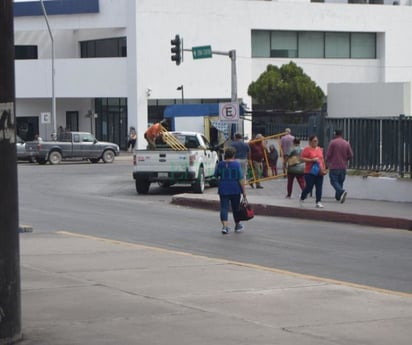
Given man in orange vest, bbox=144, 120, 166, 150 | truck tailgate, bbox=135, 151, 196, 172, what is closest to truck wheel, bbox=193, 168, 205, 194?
truck tailgate, bbox=135, 151, 196, 172

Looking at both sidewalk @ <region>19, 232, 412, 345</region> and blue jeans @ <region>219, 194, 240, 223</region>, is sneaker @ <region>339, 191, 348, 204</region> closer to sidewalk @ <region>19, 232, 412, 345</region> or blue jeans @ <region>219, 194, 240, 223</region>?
blue jeans @ <region>219, 194, 240, 223</region>

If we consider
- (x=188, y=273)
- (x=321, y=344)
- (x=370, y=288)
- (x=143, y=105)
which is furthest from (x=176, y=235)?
(x=143, y=105)

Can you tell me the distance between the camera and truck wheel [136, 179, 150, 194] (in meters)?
30.1

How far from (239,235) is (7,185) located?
34.1 feet

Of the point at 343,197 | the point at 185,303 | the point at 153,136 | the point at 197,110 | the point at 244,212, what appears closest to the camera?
the point at 185,303

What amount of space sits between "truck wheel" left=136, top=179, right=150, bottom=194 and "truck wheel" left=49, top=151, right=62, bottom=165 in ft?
64.1

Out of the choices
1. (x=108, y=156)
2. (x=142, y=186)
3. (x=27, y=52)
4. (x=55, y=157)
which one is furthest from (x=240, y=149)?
(x=27, y=52)

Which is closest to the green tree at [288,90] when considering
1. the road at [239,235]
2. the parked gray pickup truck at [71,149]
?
the parked gray pickup truck at [71,149]

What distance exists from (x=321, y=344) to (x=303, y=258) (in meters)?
6.42

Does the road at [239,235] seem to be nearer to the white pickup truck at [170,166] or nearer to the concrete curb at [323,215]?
the concrete curb at [323,215]

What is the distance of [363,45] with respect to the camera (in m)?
68.7

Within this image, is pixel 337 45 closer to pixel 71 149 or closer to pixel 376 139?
pixel 71 149

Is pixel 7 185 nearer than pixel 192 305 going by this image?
Yes

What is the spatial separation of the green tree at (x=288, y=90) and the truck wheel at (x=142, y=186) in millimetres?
28742
